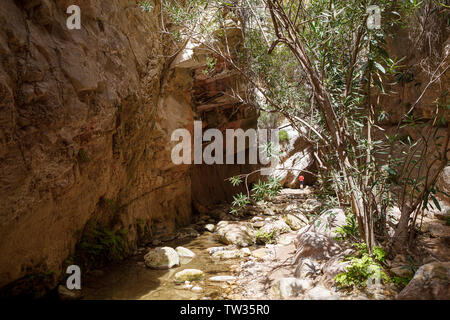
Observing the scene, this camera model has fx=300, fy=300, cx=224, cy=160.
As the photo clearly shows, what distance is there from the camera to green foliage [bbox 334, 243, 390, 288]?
3.43 m

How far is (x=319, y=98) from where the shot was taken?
400cm

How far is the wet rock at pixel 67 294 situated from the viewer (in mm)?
4177

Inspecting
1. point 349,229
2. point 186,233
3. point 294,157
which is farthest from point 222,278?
point 294,157

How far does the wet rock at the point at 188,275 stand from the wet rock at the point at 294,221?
3304 mm

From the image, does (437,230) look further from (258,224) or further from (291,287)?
(258,224)

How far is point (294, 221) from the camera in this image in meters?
7.82

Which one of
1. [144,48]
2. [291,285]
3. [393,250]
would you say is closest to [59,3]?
[144,48]

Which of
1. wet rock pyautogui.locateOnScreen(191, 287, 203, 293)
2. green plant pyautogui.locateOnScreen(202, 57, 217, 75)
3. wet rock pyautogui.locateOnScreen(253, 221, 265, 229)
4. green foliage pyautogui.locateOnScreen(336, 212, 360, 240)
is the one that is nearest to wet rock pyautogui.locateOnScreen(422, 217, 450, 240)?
green foliage pyautogui.locateOnScreen(336, 212, 360, 240)

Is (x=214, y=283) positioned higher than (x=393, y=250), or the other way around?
(x=393, y=250)

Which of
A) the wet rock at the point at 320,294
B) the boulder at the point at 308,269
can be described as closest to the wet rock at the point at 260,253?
the boulder at the point at 308,269

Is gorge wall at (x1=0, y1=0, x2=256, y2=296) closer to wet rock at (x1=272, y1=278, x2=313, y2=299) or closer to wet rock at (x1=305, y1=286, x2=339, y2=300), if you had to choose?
wet rock at (x1=272, y1=278, x2=313, y2=299)

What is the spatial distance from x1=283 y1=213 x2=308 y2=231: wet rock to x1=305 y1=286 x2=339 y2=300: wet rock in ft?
13.0
